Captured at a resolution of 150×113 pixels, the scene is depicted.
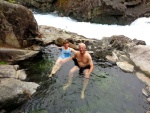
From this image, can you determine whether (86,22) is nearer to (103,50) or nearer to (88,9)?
(88,9)

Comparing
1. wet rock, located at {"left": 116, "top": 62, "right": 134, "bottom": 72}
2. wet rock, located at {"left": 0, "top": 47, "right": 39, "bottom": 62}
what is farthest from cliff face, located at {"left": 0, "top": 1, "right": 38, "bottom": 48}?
wet rock, located at {"left": 116, "top": 62, "right": 134, "bottom": 72}

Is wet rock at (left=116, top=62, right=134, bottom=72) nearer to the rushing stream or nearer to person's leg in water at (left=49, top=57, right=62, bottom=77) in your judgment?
the rushing stream

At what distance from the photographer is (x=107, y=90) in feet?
39.5

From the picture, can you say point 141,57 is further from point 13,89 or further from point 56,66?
point 13,89

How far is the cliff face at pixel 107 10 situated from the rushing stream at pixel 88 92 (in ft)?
38.6

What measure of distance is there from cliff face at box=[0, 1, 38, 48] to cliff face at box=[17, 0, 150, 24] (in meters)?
11.5

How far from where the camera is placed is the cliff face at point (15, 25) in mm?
13609

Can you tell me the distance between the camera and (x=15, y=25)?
14172 mm

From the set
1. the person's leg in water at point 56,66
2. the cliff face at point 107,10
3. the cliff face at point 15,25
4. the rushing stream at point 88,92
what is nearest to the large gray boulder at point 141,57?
the rushing stream at point 88,92

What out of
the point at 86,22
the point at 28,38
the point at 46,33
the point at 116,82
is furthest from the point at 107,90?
the point at 86,22

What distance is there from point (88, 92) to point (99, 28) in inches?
487

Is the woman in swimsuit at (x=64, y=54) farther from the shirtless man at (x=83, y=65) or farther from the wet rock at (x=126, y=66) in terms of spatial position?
the wet rock at (x=126, y=66)

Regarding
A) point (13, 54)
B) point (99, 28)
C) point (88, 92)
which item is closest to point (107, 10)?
point (99, 28)

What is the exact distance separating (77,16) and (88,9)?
156cm
